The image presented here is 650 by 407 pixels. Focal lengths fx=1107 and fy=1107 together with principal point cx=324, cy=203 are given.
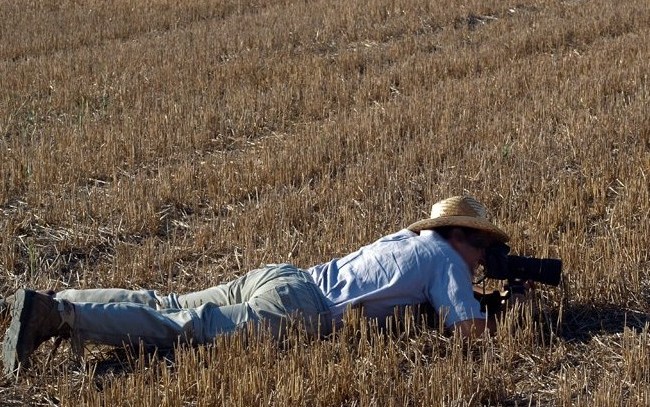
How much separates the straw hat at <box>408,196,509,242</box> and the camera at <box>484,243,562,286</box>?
0.12 meters

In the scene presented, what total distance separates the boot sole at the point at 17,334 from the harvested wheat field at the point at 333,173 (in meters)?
0.09

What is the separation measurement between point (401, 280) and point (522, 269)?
0.54 metres

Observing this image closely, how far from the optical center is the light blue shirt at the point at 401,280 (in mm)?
4773

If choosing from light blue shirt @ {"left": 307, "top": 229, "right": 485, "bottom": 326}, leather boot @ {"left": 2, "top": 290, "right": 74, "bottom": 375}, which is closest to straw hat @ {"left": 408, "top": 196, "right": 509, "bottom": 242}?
light blue shirt @ {"left": 307, "top": 229, "right": 485, "bottom": 326}

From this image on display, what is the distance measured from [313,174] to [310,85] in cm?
285

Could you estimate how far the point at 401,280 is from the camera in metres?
4.80

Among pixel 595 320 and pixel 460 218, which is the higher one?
pixel 460 218

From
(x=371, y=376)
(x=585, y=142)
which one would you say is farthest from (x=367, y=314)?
(x=585, y=142)

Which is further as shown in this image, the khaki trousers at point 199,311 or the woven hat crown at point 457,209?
the woven hat crown at point 457,209

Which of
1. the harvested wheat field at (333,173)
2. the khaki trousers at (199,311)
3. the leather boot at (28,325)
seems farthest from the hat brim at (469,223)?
the leather boot at (28,325)

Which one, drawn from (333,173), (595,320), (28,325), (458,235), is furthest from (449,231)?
(333,173)

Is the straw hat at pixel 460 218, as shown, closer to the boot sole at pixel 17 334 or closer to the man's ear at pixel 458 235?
the man's ear at pixel 458 235

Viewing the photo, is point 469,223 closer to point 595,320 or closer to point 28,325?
point 595,320

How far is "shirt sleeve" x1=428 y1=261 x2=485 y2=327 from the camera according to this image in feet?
15.3
